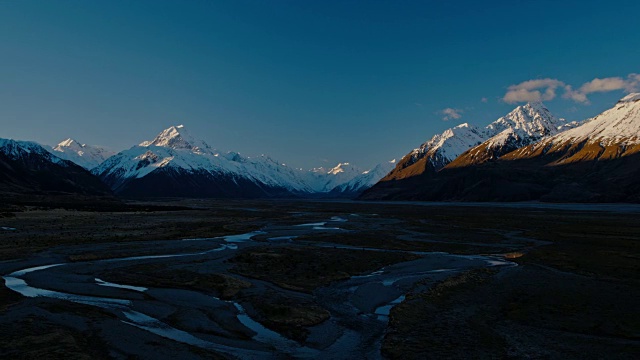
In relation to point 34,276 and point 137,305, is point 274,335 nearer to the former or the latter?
point 137,305

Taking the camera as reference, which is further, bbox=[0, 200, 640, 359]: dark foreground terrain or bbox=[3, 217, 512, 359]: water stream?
bbox=[3, 217, 512, 359]: water stream

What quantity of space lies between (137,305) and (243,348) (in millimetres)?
12366

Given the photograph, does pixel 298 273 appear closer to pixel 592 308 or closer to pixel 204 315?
pixel 204 315

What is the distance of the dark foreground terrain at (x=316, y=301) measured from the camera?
22.9 metres

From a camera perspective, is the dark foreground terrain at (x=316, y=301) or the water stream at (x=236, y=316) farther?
the water stream at (x=236, y=316)

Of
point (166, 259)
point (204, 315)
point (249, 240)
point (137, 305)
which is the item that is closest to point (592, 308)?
point (204, 315)

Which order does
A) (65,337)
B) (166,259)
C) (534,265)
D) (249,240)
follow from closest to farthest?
(65,337) < (534,265) < (166,259) < (249,240)

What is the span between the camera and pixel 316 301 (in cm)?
3366

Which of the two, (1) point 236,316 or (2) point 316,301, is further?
(2) point 316,301

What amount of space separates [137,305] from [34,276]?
16.8m

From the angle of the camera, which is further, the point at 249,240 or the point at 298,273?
the point at 249,240

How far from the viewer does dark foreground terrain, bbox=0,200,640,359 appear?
75.0ft

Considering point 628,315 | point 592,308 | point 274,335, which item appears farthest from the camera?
point 592,308

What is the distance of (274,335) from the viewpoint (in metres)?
25.6
